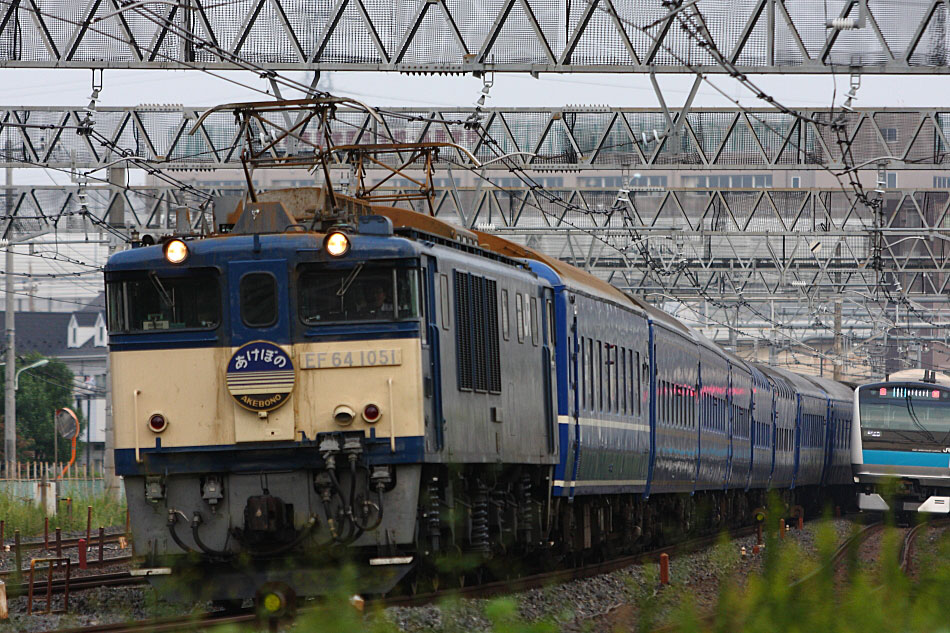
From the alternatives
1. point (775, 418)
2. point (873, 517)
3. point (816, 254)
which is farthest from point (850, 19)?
point (816, 254)

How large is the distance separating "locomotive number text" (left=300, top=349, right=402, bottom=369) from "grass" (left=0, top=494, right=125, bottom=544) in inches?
656

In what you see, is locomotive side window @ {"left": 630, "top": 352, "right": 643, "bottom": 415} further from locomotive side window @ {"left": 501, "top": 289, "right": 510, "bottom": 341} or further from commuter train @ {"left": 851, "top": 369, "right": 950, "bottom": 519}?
commuter train @ {"left": 851, "top": 369, "right": 950, "bottom": 519}

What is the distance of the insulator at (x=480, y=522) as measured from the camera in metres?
12.8

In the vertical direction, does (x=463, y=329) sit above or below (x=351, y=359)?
above

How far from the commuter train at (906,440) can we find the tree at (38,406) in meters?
44.1

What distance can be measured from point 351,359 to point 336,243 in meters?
0.89

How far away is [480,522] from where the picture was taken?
1285 cm

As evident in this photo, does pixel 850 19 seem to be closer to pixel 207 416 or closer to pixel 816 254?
pixel 207 416

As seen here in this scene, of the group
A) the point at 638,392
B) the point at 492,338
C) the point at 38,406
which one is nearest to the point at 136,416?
the point at 492,338

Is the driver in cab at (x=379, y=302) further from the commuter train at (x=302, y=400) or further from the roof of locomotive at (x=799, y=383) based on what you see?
the roof of locomotive at (x=799, y=383)

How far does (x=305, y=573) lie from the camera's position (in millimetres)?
11375

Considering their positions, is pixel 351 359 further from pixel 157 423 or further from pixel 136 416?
pixel 136 416

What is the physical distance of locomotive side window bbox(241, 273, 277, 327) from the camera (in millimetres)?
11758

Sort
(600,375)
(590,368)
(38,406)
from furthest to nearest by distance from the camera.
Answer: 1. (38,406)
2. (600,375)
3. (590,368)
